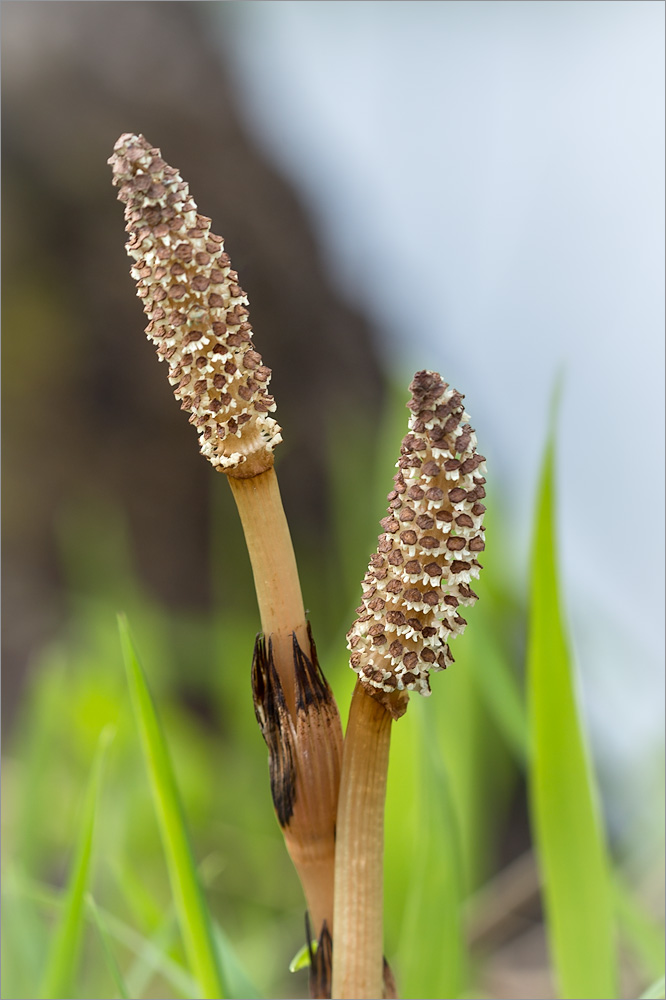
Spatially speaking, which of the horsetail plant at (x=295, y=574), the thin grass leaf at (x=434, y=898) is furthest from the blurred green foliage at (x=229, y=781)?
the horsetail plant at (x=295, y=574)

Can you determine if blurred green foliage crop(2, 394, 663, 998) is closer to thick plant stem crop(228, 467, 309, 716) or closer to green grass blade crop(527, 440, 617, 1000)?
green grass blade crop(527, 440, 617, 1000)

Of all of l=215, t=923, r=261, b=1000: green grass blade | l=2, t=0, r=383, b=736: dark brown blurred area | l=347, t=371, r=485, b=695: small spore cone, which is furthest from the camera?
l=2, t=0, r=383, b=736: dark brown blurred area

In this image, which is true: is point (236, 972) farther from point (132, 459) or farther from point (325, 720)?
point (132, 459)

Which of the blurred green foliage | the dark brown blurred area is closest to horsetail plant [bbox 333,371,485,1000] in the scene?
the blurred green foliage

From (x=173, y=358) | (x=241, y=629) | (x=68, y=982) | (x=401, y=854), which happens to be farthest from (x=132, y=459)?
(x=173, y=358)

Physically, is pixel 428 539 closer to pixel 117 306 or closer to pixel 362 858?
pixel 362 858

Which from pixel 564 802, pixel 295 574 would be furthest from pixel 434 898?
pixel 295 574

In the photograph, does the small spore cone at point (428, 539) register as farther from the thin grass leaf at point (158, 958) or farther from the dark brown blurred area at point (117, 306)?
the dark brown blurred area at point (117, 306)
